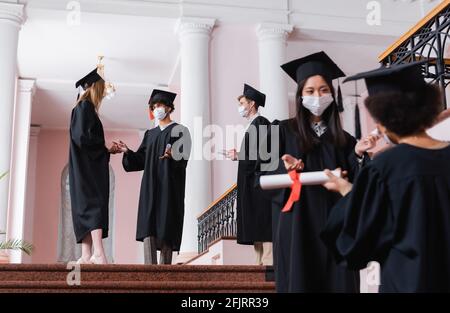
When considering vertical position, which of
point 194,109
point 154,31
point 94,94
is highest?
point 154,31

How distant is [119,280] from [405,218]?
3129 millimetres

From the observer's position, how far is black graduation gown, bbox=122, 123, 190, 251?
291 inches

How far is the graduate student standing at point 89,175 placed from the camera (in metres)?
6.57

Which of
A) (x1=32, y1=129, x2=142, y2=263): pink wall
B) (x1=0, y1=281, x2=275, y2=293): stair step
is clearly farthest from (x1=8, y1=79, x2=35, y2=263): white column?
(x1=0, y1=281, x2=275, y2=293): stair step

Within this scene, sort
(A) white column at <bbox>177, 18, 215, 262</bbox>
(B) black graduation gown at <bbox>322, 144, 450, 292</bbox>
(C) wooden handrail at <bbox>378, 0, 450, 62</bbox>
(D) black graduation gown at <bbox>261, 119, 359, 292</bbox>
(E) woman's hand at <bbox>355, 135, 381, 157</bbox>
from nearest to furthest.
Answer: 1. (B) black graduation gown at <bbox>322, 144, 450, 292</bbox>
2. (D) black graduation gown at <bbox>261, 119, 359, 292</bbox>
3. (E) woman's hand at <bbox>355, 135, 381, 157</bbox>
4. (C) wooden handrail at <bbox>378, 0, 450, 62</bbox>
5. (A) white column at <bbox>177, 18, 215, 262</bbox>

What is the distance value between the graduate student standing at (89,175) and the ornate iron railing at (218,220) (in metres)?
3.39

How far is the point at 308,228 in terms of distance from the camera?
4.10 metres

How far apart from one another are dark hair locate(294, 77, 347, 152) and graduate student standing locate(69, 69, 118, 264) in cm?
276

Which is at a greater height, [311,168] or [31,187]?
[31,187]

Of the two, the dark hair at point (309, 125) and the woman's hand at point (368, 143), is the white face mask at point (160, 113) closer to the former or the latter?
the dark hair at point (309, 125)

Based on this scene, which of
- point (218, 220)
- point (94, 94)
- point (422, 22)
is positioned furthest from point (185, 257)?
point (422, 22)

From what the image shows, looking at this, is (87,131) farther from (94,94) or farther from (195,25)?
(195,25)

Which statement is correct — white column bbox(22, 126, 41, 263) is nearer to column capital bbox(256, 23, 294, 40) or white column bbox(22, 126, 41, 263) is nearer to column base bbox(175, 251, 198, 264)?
column base bbox(175, 251, 198, 264)
